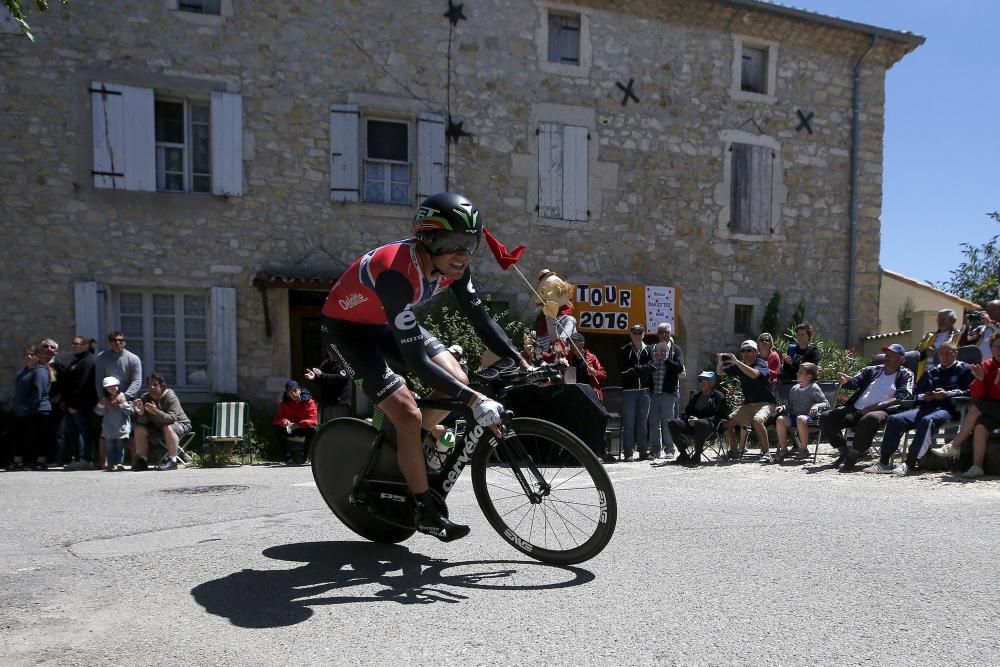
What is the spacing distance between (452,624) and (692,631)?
901mm

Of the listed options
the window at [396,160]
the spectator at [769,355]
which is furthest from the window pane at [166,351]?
the spectator at [769,355]

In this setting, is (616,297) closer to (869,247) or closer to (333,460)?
(869,247)

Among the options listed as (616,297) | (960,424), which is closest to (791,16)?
(616,297)

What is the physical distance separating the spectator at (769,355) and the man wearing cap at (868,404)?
47.0 inches

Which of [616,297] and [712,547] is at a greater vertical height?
[616,297]

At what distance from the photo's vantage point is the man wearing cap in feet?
24.5

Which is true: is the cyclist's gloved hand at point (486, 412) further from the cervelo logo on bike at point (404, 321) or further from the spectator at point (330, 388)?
the spectator at point (330, 388)

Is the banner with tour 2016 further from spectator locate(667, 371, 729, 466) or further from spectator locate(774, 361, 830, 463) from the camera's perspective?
spectator locate(774, 361, 830, 463)

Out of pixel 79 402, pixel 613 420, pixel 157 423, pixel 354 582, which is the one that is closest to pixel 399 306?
pixel 354 582

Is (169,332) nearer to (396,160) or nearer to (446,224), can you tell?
(396,160)

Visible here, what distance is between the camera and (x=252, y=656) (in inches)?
97.1

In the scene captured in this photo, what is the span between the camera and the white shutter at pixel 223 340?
12.0m

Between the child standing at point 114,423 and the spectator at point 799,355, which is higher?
the spectator at point 799,355

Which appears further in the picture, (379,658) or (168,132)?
→ (168,132)
